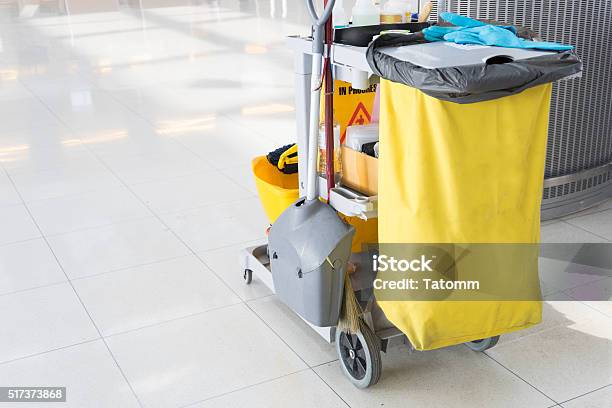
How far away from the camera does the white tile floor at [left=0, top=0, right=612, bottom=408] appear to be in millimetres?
2150

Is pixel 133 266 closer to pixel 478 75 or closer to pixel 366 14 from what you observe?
pixel 366 14

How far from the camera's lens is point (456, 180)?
1.78 meters

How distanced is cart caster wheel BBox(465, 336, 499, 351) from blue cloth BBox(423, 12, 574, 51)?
2.70ft

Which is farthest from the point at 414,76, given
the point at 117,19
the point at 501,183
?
the point at 117,19

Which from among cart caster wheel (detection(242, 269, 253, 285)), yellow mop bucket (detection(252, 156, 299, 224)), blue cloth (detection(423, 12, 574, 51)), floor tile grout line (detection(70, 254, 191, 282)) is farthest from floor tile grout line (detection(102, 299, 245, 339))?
blue cloth (detection(423, 12, 574, 51))

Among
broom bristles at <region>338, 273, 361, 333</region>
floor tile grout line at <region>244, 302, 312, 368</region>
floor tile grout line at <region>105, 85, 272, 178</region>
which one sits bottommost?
floor tile grout line at <region>244, 302, 312, 368</region>

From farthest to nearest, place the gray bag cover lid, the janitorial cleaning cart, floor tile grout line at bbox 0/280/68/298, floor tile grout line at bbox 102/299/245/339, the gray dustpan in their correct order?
floor tile grout line at bbox 0/280/68/298
floor tile grout line at bbox 102/299/245/339
the gray dustpan
the janitorial cleaning cart
the gray bag cover lid

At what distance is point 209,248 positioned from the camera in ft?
9.86

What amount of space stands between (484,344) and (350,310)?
16.7 inches

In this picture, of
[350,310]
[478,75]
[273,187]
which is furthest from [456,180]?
[273,187]

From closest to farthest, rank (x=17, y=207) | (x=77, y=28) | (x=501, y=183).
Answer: (x=501, y=183), (x=17, y=207), (x=77, y=28)

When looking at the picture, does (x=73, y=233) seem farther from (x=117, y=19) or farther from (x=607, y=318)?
(x=117, y=19)

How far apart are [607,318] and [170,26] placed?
661 cm

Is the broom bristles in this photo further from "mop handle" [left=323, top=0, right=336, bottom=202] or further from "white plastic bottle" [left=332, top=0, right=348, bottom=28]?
"white plastic bottle" [left=332, top=0, right=348, bottom=28]
